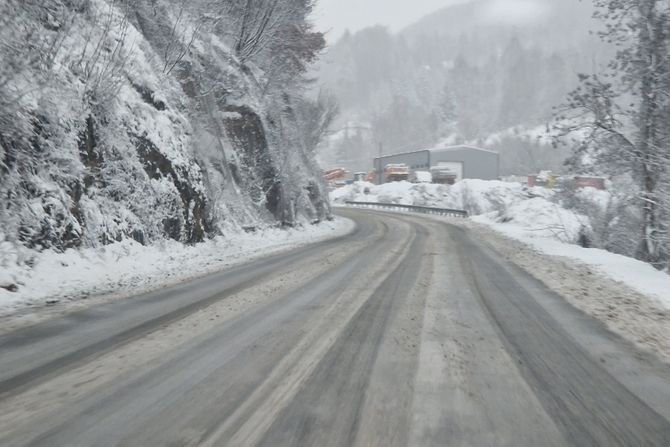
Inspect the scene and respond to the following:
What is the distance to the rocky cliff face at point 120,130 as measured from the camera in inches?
280

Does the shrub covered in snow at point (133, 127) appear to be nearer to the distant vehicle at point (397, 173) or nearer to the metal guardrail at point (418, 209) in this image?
the metal guardrail at point (418, 209)

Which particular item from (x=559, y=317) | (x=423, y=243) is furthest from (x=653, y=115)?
(x=559, y=317)

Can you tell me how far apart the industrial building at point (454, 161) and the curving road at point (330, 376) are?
6226 cm

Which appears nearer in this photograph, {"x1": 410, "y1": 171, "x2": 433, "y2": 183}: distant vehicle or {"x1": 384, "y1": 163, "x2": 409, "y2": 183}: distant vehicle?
{"x1": 410, "y1": 171, "x2": 433, "y2": 183}: distant vehicle

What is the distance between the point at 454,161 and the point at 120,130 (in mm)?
65502

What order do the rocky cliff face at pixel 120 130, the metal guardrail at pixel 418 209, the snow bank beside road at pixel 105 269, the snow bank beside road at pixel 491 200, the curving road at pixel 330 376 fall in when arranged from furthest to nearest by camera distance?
1. the metal guardrail at pixel 418 209
2. the snow bank beside road at pixel 491 200
3. the rocky cliff face at pixel 120 130
4. the snow bank beside road at pixel 105 269
5. the curving road at pixel 330 376

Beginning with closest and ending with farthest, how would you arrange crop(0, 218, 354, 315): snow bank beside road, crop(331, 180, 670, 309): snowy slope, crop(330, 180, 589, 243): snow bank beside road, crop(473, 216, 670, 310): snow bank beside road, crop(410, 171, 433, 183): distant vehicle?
crop(0, 218, 354, 315): snow bank beside road, crop(473, 216, 670, 310): snow bank beside road, crop(331, 180, 670, 309): snowy slope, crop(330, 180, 589, 243): snow bank beside road, crop(410, 171, 433, 183): distant vehicle

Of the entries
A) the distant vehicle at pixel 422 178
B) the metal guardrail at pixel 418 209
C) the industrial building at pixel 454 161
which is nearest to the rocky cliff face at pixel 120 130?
the metal guardrail at pixel 418 209

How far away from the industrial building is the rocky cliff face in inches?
2021

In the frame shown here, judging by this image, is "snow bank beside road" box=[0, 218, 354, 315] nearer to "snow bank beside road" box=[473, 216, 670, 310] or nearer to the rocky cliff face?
the rocky cliff face

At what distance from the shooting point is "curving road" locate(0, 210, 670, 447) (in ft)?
8.08

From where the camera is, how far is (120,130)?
967cm

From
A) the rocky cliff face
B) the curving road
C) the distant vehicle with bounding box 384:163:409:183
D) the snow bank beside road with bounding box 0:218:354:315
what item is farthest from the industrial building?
the curving road

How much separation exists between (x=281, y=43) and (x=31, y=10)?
44.5 ft
